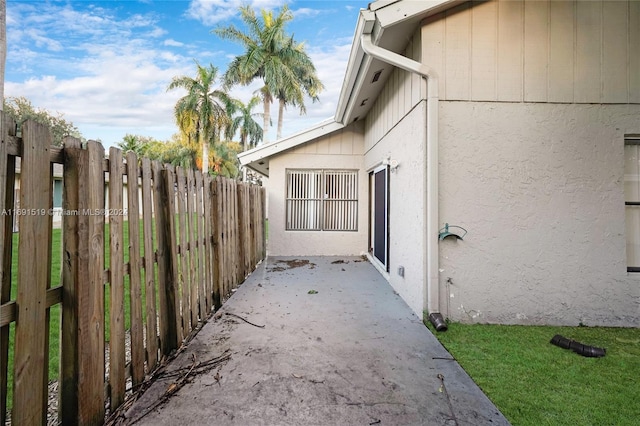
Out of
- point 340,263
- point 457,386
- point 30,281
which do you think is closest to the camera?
point 30,281

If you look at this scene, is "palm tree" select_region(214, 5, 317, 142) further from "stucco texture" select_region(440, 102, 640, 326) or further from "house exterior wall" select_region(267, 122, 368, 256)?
"stucco texture" select_region(440, 102, 640, 326)

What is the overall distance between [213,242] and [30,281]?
279cm

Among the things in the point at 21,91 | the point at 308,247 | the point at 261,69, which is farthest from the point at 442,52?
the point at 21,91

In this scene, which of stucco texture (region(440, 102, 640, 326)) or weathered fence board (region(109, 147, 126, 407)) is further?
stucco texture (region(440, 102, 640, 326))

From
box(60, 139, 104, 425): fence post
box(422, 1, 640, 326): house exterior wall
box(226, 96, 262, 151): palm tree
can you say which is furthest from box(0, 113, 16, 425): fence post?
box(226, 96, 262, 151): palm tree

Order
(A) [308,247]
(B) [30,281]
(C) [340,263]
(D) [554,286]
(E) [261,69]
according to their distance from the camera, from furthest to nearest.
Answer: (E) [261,69] → (A) [308,247] → (C) [340,263] → (D) [554,286] → (B) [30,281]

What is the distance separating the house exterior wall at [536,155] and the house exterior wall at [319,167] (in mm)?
4643

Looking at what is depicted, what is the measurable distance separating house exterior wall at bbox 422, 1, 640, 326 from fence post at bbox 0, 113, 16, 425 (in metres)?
3.69

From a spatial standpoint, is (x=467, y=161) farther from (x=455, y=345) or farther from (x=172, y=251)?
(x=172, y=251)

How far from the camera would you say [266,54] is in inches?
875

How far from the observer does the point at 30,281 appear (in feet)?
4.78

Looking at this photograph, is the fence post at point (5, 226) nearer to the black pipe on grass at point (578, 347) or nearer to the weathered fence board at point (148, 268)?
the weathered fence board at point (148, 268)

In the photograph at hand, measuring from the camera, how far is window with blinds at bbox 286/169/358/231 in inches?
333

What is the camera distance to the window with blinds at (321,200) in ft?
27.7
